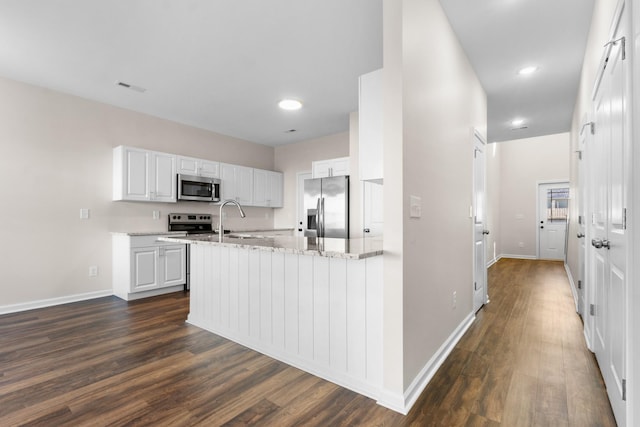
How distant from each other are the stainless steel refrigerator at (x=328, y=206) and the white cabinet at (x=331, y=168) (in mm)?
249

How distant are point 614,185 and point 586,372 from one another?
1319 mm

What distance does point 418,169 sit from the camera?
1.89m

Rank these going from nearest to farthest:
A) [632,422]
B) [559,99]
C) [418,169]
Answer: [632,422]
[418,169]
[559,99]

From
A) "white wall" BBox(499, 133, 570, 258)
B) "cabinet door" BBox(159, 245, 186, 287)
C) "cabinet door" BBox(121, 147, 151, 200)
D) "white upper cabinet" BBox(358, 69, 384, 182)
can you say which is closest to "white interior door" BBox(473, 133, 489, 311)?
"white upper cabinet" BBox(358, 69, 384, 182)

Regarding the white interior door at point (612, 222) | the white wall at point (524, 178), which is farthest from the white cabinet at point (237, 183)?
the white wall at point (524, 178)

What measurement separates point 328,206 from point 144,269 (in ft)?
8.73

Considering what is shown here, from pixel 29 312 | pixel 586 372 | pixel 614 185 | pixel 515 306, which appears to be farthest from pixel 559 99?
pixel 29 312

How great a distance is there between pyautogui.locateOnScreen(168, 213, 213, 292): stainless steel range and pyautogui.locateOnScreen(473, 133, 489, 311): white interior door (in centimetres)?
384

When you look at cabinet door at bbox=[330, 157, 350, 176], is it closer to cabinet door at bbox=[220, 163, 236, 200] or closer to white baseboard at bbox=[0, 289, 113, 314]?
cabinet door at bbox=[220, 163, 236, 200]

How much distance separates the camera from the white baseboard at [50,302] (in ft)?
11.1

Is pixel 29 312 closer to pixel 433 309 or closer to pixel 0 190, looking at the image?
pixel 0 190

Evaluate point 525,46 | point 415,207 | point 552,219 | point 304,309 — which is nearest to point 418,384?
point 304,309

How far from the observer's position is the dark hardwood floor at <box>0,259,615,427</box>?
5.24 ft

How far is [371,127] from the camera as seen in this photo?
7.22ft
